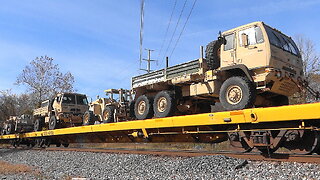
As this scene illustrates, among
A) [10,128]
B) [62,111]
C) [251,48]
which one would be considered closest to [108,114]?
[62,111]

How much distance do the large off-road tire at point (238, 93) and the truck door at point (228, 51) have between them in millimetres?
756

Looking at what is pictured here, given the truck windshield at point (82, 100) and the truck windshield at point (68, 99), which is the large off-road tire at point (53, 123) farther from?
the truck windshield at point (82, 100)

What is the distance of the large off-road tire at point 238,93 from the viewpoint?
276 inches

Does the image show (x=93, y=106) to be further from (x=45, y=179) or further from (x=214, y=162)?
(x=214, y=162)

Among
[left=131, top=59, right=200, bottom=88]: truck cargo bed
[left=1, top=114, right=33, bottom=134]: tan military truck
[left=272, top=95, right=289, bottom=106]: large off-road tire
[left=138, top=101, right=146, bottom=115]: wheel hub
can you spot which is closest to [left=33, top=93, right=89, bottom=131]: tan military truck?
[left=1, top=114, right=33, bottom=134]: tan military truck

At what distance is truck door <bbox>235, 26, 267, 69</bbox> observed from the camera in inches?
287

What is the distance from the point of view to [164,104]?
30.7 ft

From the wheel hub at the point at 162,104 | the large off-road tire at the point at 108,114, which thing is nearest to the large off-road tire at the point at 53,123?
the large off-road tire at the point at 108,114

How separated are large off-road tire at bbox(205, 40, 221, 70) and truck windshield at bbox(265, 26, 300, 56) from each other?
1505 millimetres

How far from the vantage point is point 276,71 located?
7078mm

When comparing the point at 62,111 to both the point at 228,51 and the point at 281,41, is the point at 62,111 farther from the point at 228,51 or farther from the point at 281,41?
the point at 281,41

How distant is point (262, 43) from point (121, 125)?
5089mm

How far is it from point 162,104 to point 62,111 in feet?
32.5

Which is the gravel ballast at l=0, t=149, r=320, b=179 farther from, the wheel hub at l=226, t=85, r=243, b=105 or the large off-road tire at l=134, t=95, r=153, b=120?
the large off-road tire at l=134, t=95, r=153, b=120
